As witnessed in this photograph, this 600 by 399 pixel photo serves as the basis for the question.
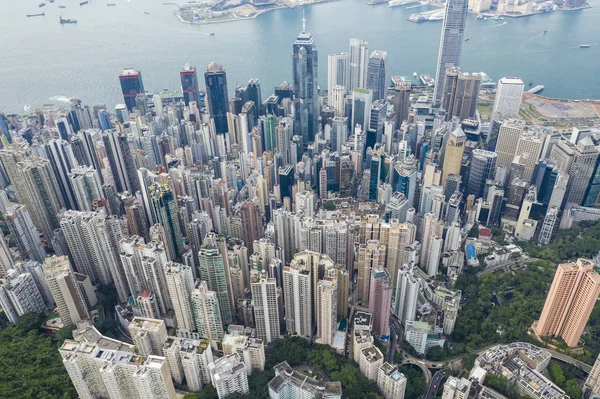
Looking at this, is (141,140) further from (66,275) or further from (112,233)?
(66,275)

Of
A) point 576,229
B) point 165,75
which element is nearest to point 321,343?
point 576,229

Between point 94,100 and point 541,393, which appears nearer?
point 541,393

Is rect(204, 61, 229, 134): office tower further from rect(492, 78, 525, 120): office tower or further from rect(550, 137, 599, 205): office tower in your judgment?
rect(550, 137, 599, 205): office tower

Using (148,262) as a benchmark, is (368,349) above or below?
below

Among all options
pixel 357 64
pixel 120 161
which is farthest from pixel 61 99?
pixel 357 64

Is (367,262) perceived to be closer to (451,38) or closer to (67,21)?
(451,38)

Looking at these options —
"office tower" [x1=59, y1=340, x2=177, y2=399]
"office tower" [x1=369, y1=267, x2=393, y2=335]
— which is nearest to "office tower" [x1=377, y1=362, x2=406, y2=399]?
"office tower" [x1=369, y1=267, x2=393, y2=335]
